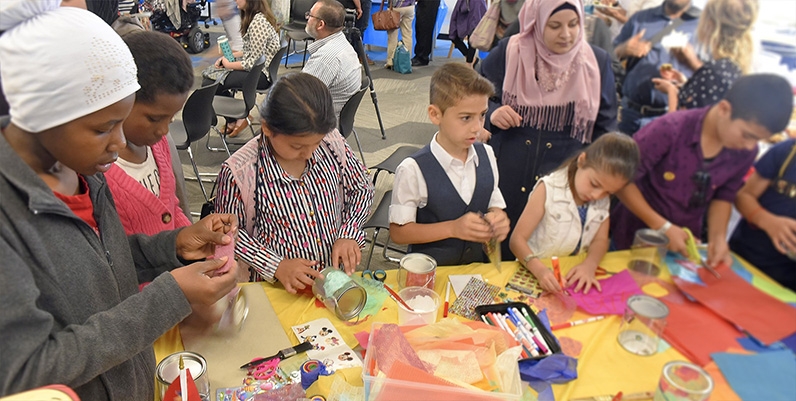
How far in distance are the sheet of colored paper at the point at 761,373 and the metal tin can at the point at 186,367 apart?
1.04 m

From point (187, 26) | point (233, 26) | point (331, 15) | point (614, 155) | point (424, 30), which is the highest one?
point (614, 155)

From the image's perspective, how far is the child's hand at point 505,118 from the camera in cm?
173

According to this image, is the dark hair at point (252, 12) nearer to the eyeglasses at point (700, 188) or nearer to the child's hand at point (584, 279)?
the child's hand at point (584, 279)

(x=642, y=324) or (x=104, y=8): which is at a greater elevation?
(x=104, y=8)

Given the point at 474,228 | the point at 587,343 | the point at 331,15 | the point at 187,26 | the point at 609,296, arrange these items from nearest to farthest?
the point at 587,343, the point at 609,296, the point at 474,228, the point at 331,15, the point at 187,26

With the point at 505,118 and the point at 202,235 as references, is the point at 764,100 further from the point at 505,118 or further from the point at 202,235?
the point at 202,235

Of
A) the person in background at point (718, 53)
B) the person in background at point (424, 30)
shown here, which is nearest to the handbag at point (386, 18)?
the person in background at point (424, 30)

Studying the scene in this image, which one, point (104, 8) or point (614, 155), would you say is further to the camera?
point (104, 8)

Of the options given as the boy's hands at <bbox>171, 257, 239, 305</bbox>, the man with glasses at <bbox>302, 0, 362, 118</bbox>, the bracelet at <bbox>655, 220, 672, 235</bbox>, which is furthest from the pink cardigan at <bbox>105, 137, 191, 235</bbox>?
the man with glasses at <bbox>302, 0, 362, 118</bbox>

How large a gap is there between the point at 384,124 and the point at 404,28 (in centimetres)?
221

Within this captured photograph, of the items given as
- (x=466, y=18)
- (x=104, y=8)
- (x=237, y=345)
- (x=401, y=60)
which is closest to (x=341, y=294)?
(x=237, y=345)

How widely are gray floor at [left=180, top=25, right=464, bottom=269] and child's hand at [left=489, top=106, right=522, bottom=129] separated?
1515 mm

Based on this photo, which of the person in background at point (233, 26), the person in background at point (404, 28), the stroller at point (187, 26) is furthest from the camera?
the person in background at point (404, 28)

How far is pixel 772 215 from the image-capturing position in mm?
892
